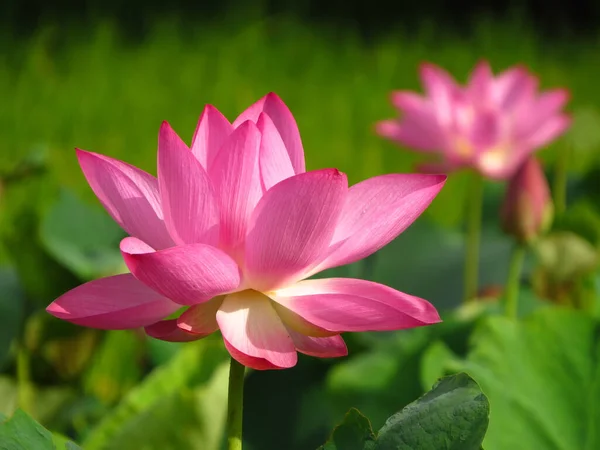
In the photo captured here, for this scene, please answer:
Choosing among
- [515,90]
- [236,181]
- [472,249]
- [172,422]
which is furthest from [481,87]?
[236,181]

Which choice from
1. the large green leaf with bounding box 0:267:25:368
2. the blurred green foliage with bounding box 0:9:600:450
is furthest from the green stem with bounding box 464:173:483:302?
the large green leaf with bounding box 0:267:25:368

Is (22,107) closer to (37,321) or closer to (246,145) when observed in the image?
(37,321)

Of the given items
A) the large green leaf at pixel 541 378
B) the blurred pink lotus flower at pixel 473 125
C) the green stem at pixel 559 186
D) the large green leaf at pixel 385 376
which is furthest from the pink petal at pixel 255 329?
the green stem at pixel 559 186

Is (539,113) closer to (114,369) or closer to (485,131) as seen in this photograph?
(485,131)

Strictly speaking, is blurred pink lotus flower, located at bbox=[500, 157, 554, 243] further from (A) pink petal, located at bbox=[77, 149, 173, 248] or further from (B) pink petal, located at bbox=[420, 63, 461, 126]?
(A) pink petal, located at bbox=[77, 149, 173, 248]

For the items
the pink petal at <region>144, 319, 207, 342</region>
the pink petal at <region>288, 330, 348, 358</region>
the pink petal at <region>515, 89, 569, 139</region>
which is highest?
the pink petal at <region>144, 319, 207, 342</region>

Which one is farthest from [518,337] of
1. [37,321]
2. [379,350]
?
[37,321]

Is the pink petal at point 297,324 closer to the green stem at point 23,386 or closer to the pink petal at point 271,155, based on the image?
the pink petal at point 271,155
